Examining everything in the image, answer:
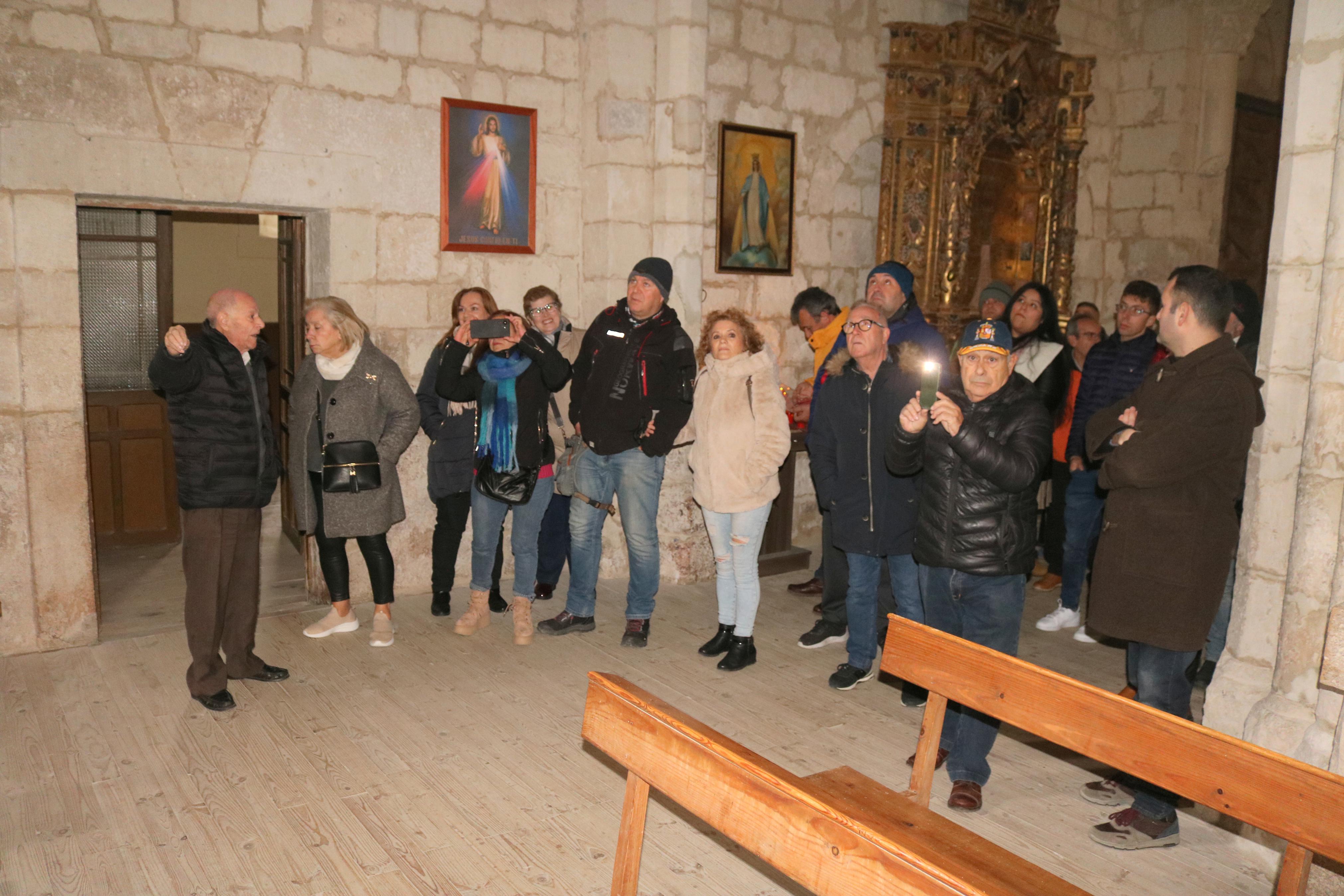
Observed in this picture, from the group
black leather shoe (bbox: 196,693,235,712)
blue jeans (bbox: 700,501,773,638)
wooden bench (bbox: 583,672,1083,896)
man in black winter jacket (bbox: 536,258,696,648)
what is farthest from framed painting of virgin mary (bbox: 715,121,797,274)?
wooden bench (bbox: 583,672,1083,896)

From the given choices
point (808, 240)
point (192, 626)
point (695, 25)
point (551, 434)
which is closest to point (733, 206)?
point (808, 240)

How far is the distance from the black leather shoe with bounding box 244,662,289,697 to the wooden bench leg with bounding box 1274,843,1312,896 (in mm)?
3487

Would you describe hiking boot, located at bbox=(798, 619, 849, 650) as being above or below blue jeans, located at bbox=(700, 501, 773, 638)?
below

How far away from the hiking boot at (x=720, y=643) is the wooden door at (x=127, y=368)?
150 inches

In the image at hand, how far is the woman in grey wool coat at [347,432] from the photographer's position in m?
4.33

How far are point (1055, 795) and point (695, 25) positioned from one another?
4.10m

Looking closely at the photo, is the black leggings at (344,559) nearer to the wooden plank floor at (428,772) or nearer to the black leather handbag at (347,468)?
the black leather handbag at (347,468)

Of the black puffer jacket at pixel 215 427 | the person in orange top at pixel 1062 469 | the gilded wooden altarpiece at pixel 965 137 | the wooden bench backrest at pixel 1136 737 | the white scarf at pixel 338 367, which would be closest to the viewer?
the wooden bench backrest at pixel 1136 737

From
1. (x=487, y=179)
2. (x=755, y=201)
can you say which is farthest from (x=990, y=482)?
(x=755, y=201)

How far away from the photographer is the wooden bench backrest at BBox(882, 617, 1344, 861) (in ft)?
6.39

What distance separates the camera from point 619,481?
15.0 feet

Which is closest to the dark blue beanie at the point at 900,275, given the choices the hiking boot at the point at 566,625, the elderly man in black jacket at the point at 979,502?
the elderly man in black jacket at the point at 979,502

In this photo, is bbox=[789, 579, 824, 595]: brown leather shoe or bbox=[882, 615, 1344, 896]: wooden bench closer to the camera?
bbox=[882, 615, 1344, 896]: wooden bench

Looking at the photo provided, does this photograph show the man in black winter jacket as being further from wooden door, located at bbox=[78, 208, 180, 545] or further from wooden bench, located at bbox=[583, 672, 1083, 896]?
wooden door, located at bbox=[78, 208, 180, 545]
